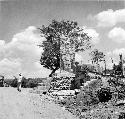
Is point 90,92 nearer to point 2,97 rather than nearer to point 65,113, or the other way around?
point 65,113

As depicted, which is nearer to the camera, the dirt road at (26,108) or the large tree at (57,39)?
the dirt road at (26,108)

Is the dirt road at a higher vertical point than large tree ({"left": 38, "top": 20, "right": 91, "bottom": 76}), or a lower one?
lower

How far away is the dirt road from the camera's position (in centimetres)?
1547

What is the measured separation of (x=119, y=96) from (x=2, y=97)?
9.06 m

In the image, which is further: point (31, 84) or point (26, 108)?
point (31, 84)

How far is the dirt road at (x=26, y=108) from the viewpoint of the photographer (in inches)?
609

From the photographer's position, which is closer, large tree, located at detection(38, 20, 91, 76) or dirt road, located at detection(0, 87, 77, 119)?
dirt road, located at detection(0, 87, 77, 119)

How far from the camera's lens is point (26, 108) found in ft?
55.7

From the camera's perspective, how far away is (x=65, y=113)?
58.9ft

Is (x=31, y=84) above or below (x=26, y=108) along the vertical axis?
above

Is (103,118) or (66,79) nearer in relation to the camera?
(103,118)

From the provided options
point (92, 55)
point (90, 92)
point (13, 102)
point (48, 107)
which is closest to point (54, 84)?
point (90, 92)

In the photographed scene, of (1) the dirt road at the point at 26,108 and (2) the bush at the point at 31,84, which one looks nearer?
(1) the dirt road at the point at 26,108

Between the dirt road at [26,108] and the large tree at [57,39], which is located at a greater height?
the large tree at [57,39]
